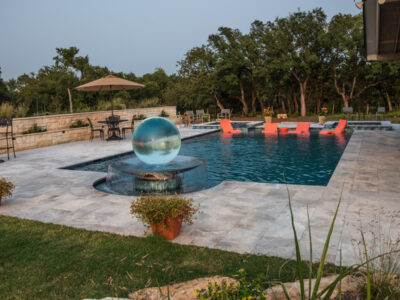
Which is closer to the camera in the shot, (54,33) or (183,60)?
(183,60)

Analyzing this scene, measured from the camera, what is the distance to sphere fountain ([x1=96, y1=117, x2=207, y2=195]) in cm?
714

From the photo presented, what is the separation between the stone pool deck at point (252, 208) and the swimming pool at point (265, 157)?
993mm

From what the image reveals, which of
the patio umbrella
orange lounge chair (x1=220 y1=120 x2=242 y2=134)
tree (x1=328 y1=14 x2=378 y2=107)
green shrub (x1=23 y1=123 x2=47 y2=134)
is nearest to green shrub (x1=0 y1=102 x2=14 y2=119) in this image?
green shrub (x1=23 y1=123 x2=47 y2=134)

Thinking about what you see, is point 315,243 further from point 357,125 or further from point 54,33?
point 54,33

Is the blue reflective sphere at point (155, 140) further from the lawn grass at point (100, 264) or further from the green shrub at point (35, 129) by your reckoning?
the green shrub at point (35, 129)

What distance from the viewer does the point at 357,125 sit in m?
18.5

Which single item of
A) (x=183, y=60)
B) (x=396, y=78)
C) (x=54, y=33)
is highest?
(x=54, y=33)

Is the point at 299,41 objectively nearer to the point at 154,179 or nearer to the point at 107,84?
the point at 107,84

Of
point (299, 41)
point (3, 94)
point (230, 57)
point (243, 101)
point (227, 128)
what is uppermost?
point (299, 41)

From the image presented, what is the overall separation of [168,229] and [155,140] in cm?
284

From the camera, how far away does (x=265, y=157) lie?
11438 mm

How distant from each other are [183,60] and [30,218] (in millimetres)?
27750

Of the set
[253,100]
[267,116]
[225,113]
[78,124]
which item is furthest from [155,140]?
[253,100]


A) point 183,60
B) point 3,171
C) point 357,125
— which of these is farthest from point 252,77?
point 3,171
